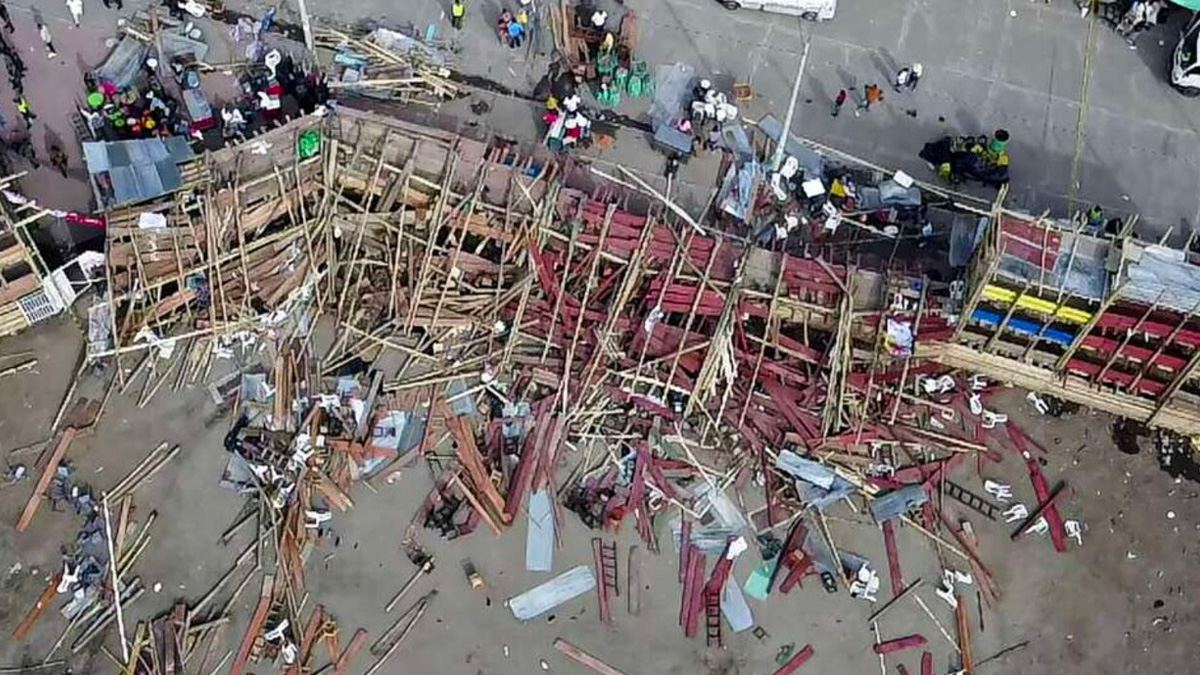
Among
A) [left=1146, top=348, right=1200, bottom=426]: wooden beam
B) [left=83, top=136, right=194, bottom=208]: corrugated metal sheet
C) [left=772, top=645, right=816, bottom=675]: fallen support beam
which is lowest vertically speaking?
[left=772, top=645, right=816, bottom=675]: fallen support beam

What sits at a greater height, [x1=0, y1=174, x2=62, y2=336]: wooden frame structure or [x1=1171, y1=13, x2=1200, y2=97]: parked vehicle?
[x1=1171, y1=13, x2=1200, y2=97]: parked vehicle

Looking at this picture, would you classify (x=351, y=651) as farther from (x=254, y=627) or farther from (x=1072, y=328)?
(x=1072, y=328)

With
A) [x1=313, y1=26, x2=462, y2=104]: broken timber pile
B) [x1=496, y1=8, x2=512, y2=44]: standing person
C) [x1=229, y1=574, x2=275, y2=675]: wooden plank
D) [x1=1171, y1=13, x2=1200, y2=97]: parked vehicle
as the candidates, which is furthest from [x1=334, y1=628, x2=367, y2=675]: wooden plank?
[x1=1171, y1=13, x2=1200, y2=97]: parked vehicle

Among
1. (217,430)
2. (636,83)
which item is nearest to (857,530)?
(636,83)

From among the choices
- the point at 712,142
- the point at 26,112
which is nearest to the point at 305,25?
the point at 26,112

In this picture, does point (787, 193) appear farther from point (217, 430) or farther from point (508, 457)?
point (217, 430)

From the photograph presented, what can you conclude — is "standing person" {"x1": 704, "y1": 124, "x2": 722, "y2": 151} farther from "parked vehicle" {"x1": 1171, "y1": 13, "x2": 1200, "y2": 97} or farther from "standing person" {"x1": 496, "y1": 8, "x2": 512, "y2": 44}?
"parked vehicle" {"x1": 1171, "y1": 13, "x2": 1200, "y2": 97}
